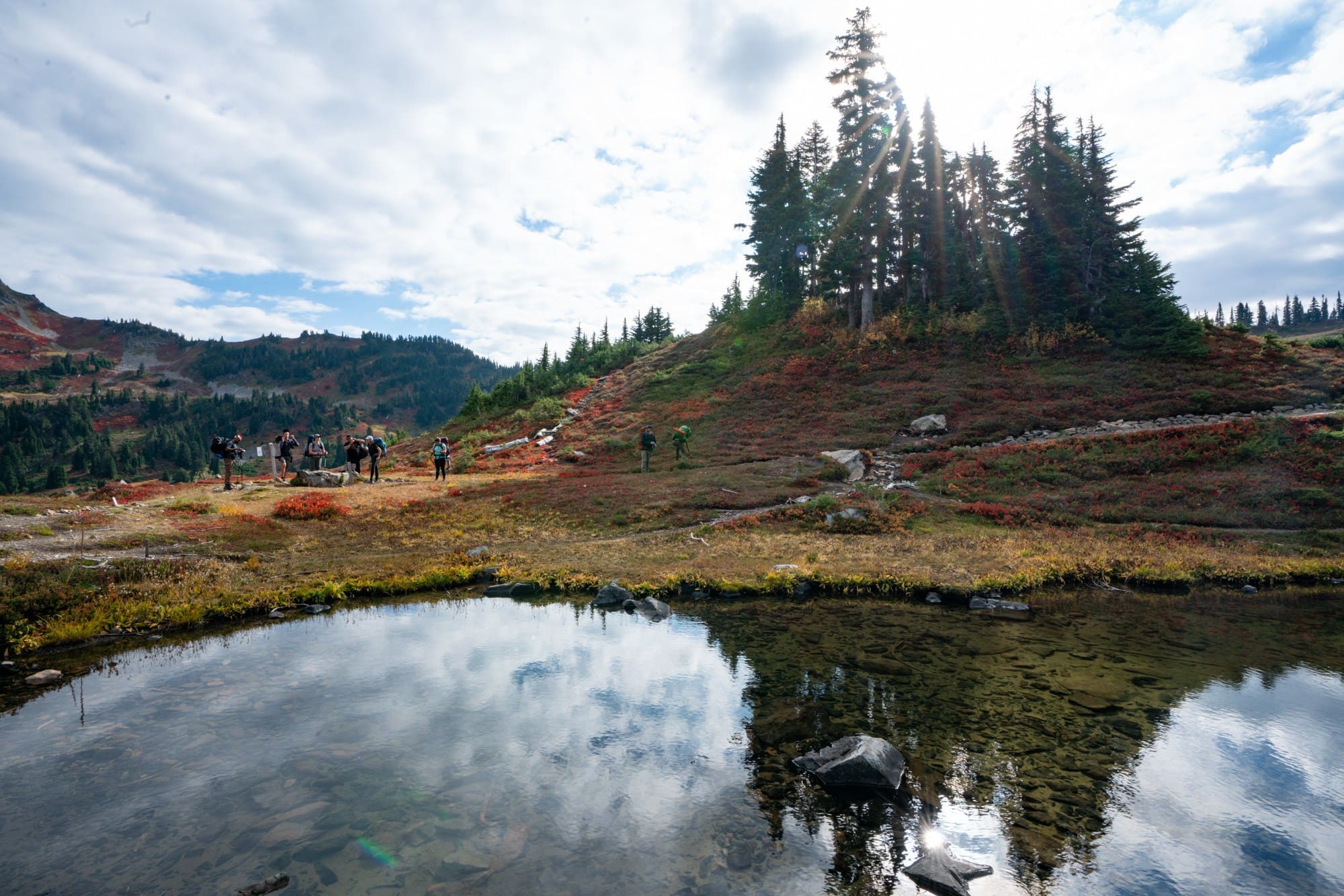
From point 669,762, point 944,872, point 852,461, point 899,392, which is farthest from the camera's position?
point 899,392

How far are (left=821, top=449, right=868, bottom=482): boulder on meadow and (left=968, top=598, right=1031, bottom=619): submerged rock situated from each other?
16508 millimetres

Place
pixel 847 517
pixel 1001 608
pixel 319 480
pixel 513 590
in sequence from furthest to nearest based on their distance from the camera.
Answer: pixel 319 480 < pixel 847 517 < pixel 513 590 < pixel 1001 608

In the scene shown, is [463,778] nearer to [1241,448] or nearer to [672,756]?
[672,756]

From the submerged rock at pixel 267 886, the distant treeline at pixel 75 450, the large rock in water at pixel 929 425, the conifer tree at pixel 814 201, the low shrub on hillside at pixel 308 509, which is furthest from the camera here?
the distant treeline at pixel 75 450

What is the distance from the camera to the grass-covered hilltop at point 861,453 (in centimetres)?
1969

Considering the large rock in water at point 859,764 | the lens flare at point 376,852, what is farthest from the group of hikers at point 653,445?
the lens flare at point 376,852

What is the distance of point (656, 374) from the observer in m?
66.9

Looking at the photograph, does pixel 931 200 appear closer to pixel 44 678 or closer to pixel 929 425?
pixel 929 425

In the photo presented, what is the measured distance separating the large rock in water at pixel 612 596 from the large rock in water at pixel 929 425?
96.7 ft

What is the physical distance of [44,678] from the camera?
11797 mm

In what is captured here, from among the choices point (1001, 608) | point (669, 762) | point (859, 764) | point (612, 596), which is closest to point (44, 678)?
point (612, 596)

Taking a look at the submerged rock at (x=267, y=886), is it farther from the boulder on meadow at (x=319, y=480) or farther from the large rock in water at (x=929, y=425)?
the large rock in water at (x=929, y=425)

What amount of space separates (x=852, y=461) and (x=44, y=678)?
34.0 meters

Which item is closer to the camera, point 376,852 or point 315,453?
point 376,852
